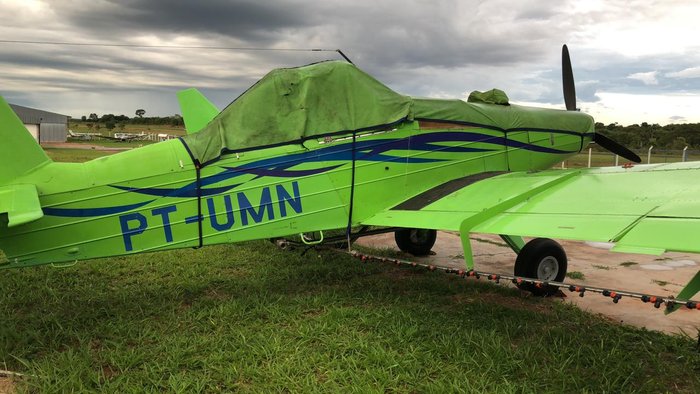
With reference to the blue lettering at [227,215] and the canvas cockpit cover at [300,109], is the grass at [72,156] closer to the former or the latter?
the canvas cockpit cover at [300,109]

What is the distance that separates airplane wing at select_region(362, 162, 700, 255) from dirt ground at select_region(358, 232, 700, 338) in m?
1.38

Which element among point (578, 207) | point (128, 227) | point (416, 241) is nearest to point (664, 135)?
point (416, 241)

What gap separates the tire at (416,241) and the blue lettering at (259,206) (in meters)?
3.43

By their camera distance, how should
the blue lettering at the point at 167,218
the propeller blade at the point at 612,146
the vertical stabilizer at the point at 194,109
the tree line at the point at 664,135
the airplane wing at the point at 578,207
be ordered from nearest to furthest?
1. the airplane wing at the point at 578,207
2. the blue lettering at the point at 167,218
3. the propeller blade at the point at 612,146
4. the vertical stabilizer at the point at 194,109
5. the tree line at the point at 664,135

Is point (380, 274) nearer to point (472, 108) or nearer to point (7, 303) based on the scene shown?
point (472, 108)

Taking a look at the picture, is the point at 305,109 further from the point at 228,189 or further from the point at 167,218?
the point at 167,218

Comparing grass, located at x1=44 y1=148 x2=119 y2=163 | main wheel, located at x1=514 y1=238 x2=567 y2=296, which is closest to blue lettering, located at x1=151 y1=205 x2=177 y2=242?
main wheel, located at x1=514 y1=238 x2=567 y2=296

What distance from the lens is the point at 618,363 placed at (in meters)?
3.63

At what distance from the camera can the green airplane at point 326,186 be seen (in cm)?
390

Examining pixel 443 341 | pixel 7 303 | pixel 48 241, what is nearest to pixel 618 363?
pixel 443 341

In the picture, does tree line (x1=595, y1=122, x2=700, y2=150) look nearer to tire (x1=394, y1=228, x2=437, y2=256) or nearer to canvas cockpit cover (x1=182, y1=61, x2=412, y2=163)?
tire (x1=394, y1=228, x2=437, y2=256)

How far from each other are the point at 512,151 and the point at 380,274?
2399mm

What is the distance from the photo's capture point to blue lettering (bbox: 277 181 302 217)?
4.72 meters

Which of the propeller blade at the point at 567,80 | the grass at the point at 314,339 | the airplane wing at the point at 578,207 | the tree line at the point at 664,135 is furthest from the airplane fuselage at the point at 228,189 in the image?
the tree line at the point at 664,135
